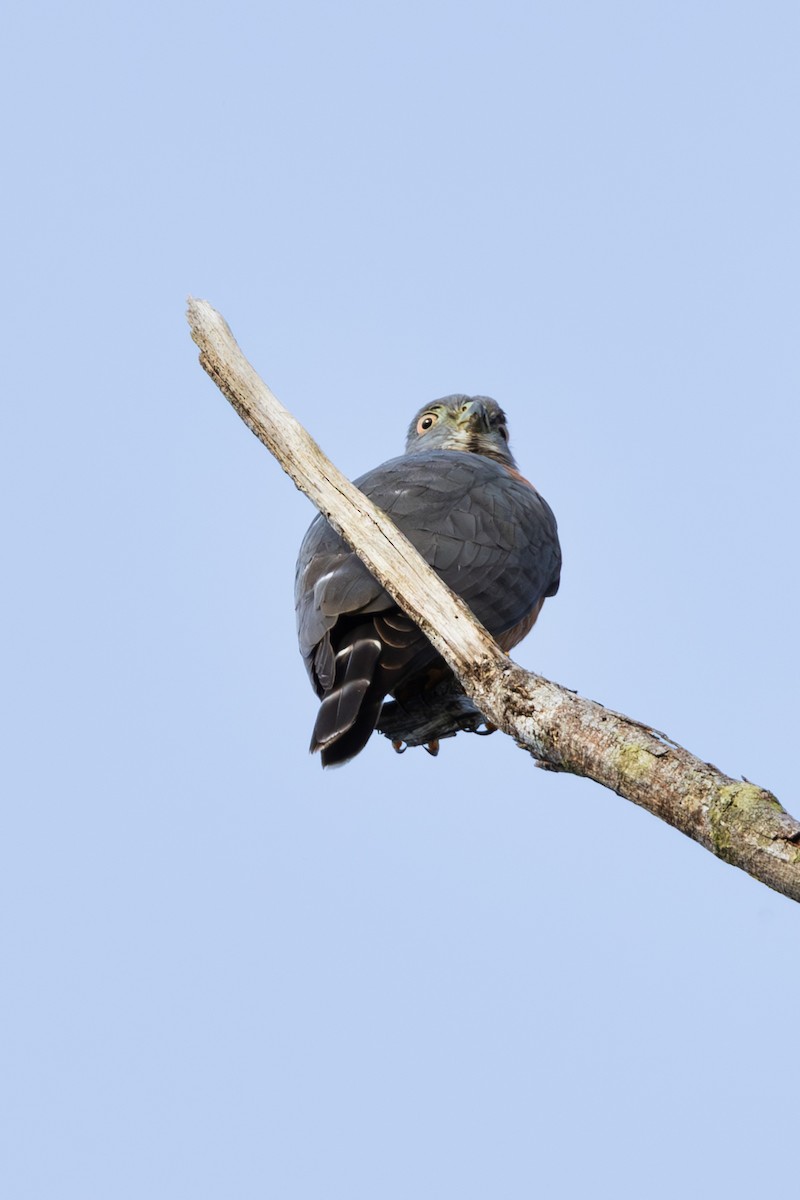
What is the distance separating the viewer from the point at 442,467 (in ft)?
23.1

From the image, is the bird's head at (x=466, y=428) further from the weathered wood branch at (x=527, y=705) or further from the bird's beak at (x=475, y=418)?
the weathered wood branch at (x=527, y=705)

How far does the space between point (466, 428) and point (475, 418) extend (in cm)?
9

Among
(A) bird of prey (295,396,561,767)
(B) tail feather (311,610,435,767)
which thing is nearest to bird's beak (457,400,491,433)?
(A) bird of prey (295,396,561,767)

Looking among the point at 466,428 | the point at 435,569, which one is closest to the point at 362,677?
the point at 435,569

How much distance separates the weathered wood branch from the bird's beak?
143 inches

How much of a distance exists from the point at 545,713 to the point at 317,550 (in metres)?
2.71

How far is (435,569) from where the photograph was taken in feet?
20.1

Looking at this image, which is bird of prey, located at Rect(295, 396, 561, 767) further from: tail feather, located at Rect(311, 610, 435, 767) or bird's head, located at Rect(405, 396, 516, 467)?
bird's head, located at Rect(405, 396, 516, 467)

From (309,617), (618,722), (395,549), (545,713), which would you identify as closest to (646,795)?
(618,722)

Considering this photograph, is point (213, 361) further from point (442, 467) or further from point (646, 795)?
point (646, 795)

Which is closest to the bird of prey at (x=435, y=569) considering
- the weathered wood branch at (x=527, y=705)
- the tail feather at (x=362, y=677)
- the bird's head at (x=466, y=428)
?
the tail feather at (x=362, y=677)

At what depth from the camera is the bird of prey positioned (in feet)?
17.8

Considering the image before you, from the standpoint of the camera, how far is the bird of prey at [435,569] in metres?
5.43

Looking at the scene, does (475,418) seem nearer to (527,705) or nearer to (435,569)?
(435,569)
